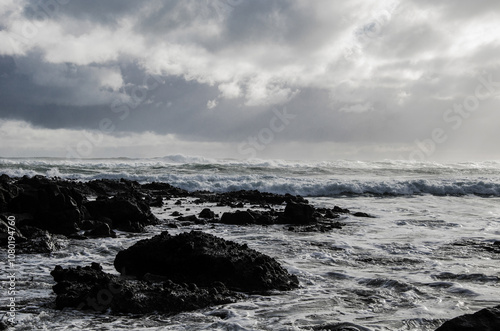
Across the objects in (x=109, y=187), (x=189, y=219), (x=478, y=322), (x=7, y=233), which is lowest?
(x=189, y=219)

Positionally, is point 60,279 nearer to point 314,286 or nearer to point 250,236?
point 314,286

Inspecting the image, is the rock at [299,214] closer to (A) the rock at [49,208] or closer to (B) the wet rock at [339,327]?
(A) the rock at [49,208]

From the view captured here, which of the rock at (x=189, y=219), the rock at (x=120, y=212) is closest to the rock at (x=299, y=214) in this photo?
the rock at (x=189, y=219)

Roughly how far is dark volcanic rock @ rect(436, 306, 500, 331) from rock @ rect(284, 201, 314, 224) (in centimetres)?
910

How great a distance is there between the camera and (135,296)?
4961 mm

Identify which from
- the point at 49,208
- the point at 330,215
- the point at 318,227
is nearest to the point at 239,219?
the point at 318,227

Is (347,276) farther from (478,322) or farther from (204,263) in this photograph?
(478,322)

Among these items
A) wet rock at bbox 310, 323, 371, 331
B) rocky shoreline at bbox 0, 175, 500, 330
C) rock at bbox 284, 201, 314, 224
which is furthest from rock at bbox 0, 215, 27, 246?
rock at bbox 284, 201, 314, 224

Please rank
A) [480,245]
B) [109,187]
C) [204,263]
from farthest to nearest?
[109,187]
[480,245]
[204,263]

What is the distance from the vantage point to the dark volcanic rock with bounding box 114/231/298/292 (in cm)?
586

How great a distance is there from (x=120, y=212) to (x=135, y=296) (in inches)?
259

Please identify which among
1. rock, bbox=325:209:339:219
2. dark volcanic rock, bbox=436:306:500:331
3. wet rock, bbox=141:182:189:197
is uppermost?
dark volcanic rock, bbox=436:306:500:331

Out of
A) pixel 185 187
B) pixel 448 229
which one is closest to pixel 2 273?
pixel 448 229

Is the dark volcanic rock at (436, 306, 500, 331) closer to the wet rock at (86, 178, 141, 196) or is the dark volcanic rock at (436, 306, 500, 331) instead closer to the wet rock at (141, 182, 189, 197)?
the wet rock at (86, 178, 141, 196)
